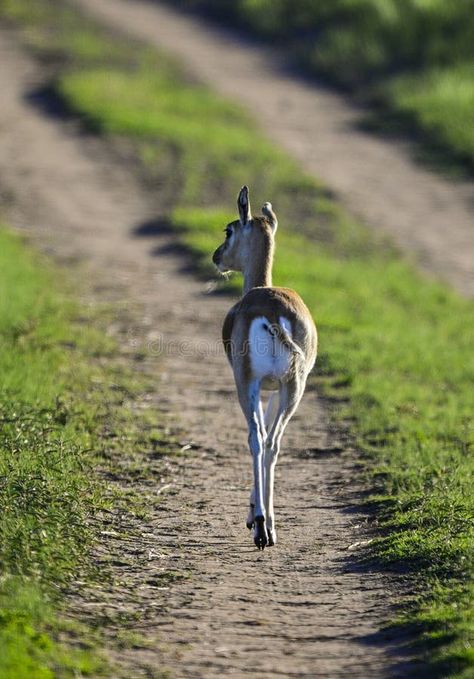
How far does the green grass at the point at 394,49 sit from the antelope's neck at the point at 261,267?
10576 millimetres

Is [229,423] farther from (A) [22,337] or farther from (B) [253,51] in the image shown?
(B) [253,51]

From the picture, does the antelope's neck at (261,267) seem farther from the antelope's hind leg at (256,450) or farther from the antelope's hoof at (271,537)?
the antelope's hoof at (271,537)

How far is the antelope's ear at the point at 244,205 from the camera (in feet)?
24.0

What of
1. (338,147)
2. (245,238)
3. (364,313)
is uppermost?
(338,147)

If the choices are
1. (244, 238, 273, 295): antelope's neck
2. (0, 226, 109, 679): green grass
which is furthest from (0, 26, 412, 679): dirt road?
(244, 238, 273, 295): antelope's neck

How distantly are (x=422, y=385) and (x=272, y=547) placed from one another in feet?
12.0

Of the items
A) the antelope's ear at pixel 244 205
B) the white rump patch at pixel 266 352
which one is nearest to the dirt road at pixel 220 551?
the white rump patch at pixel 266 352

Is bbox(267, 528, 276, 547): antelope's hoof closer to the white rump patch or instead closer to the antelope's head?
the white rump patch

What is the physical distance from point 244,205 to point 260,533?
2.11 metres

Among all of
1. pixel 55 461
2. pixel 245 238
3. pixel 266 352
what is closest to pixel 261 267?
pixel 245 238

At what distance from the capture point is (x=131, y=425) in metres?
8.16

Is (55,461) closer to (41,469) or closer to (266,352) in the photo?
(41,469)

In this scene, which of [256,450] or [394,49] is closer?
[256,450]

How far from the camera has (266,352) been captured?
6.42 m
